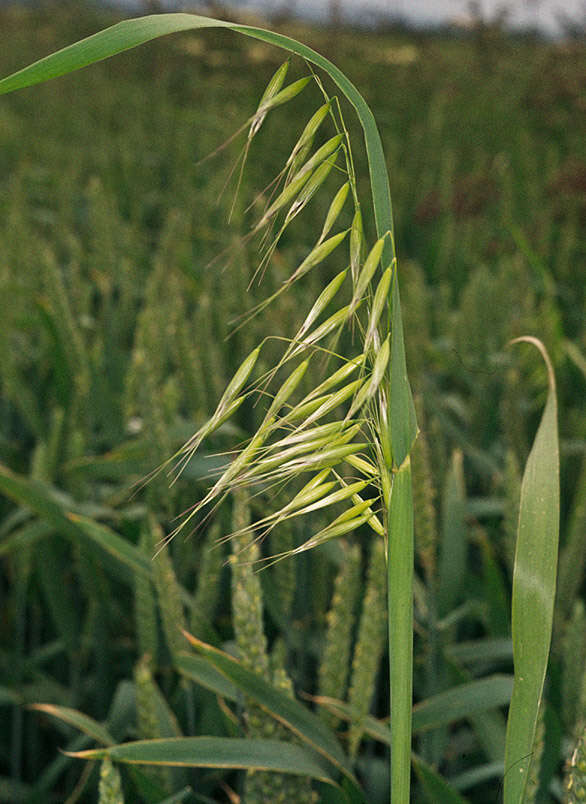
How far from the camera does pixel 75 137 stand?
364 centimetres

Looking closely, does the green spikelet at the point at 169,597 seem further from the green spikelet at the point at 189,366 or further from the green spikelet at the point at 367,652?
the green spikelet at the point at 189,366

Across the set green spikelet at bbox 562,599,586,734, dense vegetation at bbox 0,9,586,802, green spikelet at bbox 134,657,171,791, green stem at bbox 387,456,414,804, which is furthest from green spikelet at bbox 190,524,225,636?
green stem at bbox 387,456,414,804

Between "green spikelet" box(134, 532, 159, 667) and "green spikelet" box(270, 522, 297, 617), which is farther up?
"green spikelet" box(270, 522, 297, 617)

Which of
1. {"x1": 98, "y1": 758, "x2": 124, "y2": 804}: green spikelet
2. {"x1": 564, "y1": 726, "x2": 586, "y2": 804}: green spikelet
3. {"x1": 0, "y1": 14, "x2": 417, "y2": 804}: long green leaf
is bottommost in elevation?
{"x1": 98, "y1": 758, "x2": 124, "y2": 804}: green spikelet

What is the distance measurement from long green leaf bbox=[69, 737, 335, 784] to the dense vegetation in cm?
4

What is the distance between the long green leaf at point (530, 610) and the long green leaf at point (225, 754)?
0.65 ft

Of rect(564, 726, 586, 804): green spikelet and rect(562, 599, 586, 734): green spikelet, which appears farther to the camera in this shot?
rect(562, 599, 586, 734): green spikelet

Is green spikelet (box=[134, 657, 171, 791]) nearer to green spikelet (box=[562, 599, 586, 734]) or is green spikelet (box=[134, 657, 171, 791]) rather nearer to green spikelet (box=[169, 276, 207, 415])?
green spikelet (box=[562, 599, 586, 734])

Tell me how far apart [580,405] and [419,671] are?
0.73m

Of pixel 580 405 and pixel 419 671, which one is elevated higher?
pixel 580 405

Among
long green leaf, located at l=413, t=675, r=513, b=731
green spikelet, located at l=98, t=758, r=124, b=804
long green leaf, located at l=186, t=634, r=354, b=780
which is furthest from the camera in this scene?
long green leaf, located at l=413, t=675, r=513, b=731

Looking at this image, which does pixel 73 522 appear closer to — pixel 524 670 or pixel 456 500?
pixel 456 500

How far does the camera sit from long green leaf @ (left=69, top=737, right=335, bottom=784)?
1.85ft

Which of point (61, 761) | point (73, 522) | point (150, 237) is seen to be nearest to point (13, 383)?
point (73, 522)
